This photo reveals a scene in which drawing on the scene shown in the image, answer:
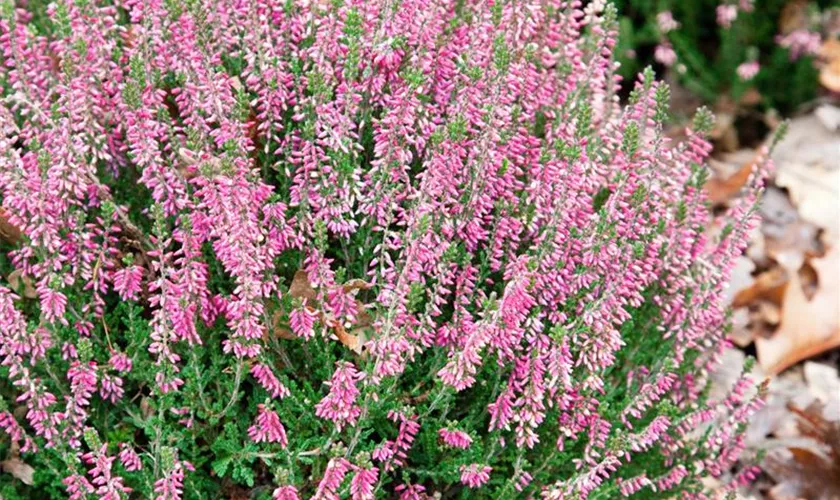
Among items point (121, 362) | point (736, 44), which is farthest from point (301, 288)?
point (736, 44)

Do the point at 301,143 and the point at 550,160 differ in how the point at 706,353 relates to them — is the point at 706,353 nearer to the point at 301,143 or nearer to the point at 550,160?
the point at 550,160

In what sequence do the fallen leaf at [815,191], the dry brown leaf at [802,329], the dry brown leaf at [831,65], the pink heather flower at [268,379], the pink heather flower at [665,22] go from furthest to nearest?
the dry brown leaf at [831,65], the pink heather flower at [665,22], the fallen leaf at [815,191], the dry brown leaf at [802,329], the pink heather flower at [268,379]

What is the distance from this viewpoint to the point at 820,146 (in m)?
6.43

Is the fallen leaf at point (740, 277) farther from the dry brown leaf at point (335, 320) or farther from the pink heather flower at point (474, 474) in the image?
the dry brown leaf at point (335, 320)

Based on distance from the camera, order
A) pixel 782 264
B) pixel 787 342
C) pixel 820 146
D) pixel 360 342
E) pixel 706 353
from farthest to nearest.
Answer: pixel 820 146, pixel 782 264, pixel 787 342, pixel 706 353, pixel 360 342

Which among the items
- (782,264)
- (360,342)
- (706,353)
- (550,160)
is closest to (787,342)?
(782,264)

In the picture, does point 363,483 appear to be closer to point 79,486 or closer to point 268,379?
point 268,379

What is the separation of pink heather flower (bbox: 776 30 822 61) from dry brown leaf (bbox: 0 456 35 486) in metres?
4.79

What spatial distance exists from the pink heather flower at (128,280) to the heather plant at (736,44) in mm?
3903

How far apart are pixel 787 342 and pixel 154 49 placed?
3.25 meters

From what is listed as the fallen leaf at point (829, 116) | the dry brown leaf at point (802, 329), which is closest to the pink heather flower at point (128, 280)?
the dry brown leaf at point (802, 329)

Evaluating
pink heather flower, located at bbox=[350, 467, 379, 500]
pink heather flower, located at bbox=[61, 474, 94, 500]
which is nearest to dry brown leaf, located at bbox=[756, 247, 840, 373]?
pink heather flower, located at bbox=[350, 467, 379, 500]

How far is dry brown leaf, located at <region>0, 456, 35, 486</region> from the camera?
3342 millimetres

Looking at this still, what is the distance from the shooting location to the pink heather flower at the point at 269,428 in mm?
2881
